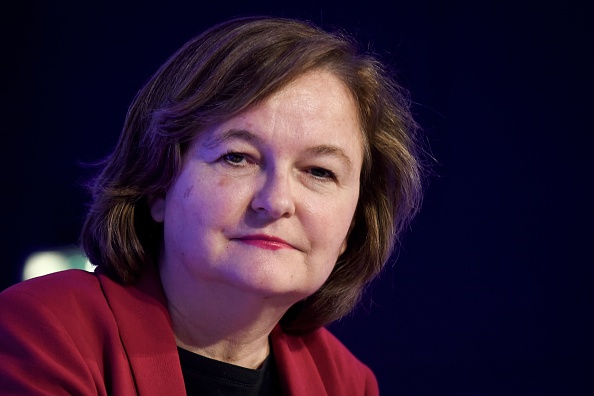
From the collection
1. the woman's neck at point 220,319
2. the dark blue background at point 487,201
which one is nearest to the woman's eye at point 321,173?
the woman's neck at point 220,319

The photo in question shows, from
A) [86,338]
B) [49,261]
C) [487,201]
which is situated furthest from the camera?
[487,201]

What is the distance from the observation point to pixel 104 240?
1639 mm

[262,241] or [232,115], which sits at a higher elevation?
[232,115]

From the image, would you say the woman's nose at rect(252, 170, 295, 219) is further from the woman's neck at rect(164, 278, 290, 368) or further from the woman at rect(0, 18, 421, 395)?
the woman's neck at rect(164, 278, 290, 368)

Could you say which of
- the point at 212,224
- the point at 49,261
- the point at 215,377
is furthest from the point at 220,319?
the point at 49,261

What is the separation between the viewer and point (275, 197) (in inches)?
57.5

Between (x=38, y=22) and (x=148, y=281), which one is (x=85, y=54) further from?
(x=148, y=281)

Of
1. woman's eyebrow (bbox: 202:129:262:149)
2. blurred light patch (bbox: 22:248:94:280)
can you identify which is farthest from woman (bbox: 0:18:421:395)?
blurred light patch (bbox: 22:248:94:280)

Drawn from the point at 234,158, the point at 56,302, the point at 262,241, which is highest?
the point at 234,158

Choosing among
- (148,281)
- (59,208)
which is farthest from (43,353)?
(59,208)

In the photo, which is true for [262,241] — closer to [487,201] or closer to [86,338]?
[86,338]

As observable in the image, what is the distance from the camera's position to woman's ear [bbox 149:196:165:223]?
1.65 m

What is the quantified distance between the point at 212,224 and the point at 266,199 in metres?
0.12

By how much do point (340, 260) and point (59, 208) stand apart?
982mm
